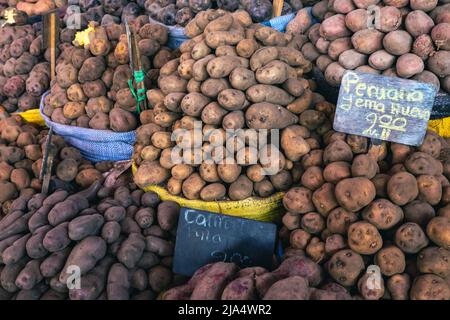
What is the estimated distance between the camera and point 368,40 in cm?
268

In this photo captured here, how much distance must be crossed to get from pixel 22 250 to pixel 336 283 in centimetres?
147

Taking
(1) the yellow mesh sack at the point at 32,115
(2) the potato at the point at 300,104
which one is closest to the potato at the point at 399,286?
(2) the potato at the point at 300,104

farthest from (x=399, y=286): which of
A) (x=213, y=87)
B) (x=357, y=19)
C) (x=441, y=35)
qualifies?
(x=357, y=19)

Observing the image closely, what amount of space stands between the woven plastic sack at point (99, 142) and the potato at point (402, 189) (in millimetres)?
1817

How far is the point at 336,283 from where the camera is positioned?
1.73m

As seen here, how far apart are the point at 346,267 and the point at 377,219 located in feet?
0.83

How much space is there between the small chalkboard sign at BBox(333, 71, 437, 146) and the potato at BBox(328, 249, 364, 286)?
66cm

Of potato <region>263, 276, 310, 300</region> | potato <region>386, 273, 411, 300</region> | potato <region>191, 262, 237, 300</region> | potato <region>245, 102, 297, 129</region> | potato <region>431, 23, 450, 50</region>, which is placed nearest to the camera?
potato <region>263, 276, 310, 300</region>

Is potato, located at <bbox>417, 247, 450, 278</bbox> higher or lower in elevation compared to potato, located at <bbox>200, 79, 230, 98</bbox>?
lower

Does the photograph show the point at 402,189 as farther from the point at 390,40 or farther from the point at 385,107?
the point at 390,40

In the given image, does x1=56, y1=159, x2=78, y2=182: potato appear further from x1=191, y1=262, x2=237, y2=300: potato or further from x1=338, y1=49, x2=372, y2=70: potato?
x1=338, y1=49, x2=372, y2=70: potato

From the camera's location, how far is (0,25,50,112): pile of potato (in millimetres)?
3721

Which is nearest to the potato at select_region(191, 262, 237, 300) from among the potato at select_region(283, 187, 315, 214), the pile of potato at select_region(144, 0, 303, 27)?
the potato at select_region(283, 187, 315, 214)
